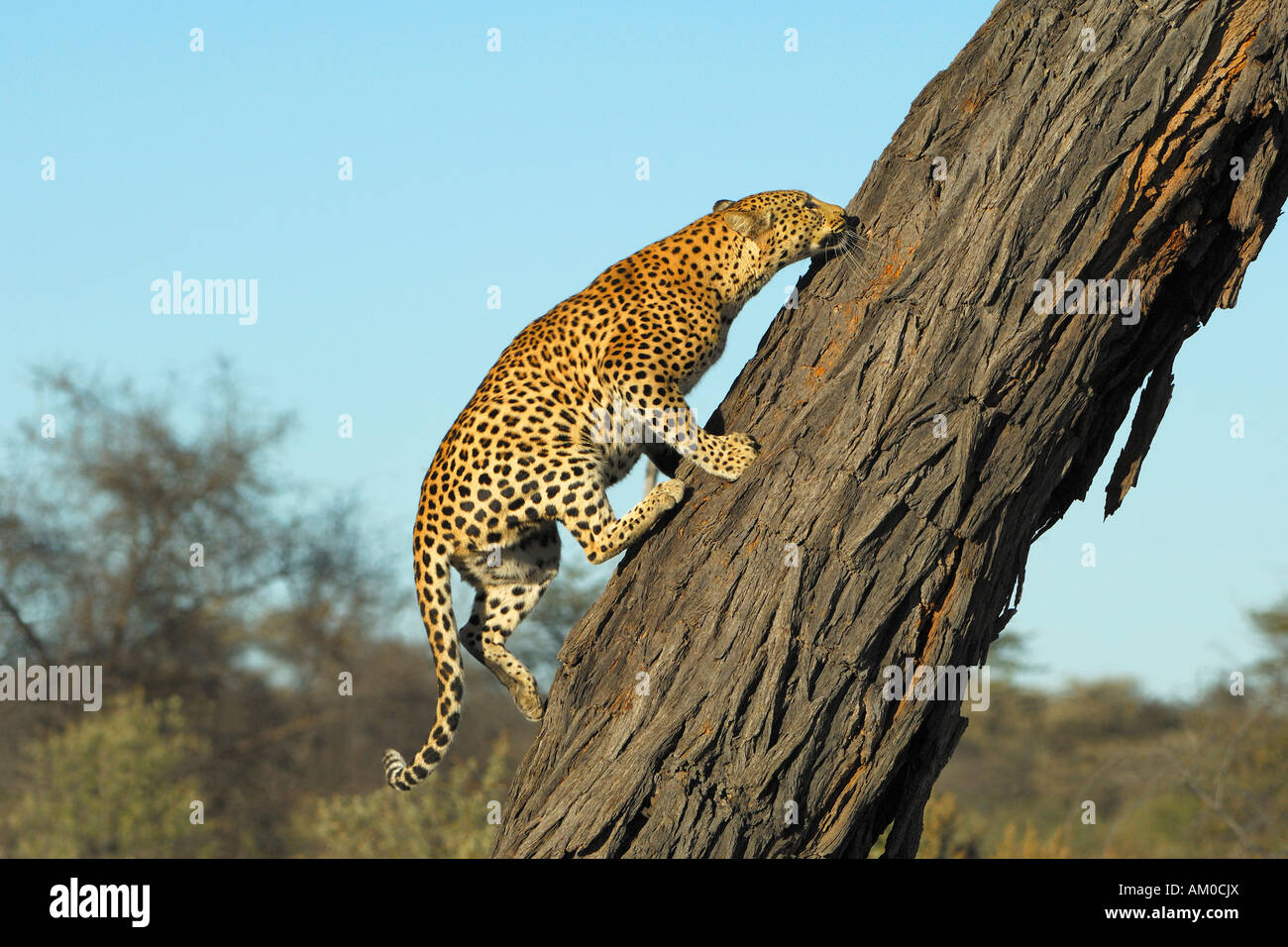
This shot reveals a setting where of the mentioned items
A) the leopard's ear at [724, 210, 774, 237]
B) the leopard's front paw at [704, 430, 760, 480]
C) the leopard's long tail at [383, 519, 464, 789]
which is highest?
the leopard's ear at [724, 210, 774, 237]

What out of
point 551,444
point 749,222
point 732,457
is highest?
point 749,222

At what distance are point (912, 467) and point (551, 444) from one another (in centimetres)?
168

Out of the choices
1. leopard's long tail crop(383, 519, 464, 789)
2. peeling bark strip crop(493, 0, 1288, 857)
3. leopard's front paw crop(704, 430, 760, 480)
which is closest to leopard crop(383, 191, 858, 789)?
leopard's long tail crop(383, 519, 464, 789)

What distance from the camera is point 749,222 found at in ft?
20.8

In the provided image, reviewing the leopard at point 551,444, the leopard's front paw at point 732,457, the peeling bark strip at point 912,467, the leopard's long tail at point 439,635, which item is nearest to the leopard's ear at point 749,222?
the leopard at point 551,444

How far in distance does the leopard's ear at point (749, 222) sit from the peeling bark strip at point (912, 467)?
1.28 meters

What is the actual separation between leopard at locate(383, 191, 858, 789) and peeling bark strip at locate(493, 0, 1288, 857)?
569mm

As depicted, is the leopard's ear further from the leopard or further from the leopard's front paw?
the leopard's front paw

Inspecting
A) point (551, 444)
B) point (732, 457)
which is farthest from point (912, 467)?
point (551, 444)

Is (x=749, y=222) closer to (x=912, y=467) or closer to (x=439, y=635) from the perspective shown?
(x=912, y=467)

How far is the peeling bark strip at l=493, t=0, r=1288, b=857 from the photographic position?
462 cm

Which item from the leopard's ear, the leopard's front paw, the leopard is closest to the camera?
the leopard's front paw

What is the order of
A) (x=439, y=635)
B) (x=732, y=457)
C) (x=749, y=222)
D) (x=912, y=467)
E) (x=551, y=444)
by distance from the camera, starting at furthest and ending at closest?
1. (x=749, y=222)
2. (x=439, y=635)
3. (x=551, y=444)
4. (x=732, y=457)
5. (x=912, y=467)

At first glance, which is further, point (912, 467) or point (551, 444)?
point (551, 444)
